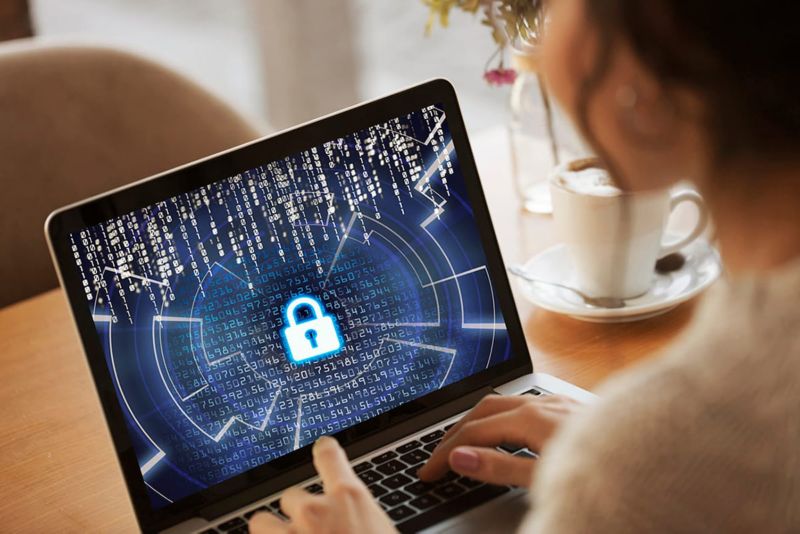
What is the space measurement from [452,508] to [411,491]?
0.13ft

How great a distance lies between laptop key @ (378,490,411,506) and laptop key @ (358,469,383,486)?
0.08 ft

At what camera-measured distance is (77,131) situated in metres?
1.50

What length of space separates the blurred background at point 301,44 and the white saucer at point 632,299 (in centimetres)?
134

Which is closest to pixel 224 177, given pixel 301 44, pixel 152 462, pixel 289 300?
pixel 289 300

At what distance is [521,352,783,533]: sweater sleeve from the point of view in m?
0.50

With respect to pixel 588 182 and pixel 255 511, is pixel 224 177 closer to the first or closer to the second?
pixel 255 511

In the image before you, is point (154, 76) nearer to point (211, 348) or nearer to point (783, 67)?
point (211, 348)

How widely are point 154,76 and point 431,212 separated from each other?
760 millimetres

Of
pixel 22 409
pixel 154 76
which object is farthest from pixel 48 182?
pixel 22 409

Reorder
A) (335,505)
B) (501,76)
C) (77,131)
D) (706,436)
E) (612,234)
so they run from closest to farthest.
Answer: (706,436) < (335,505) < (612,234) < (501,76) < (77,131)

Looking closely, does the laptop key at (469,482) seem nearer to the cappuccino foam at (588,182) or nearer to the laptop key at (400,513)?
the laptop key at (400,513)

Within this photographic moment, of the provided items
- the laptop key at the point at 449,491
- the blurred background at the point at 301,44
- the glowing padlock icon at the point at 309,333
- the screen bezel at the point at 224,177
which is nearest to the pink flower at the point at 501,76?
the screen bezel at the point at 224,177

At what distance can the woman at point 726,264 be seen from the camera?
0.49 meters

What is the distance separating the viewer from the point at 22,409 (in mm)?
1065
